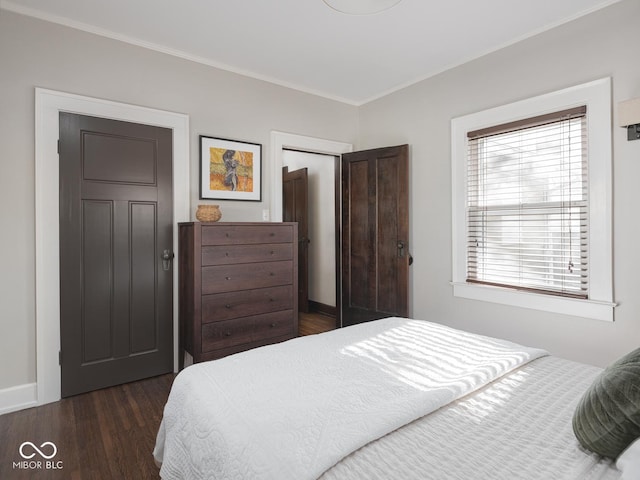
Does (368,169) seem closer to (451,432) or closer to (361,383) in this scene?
(361,383)

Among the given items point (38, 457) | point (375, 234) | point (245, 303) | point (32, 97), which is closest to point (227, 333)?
point (245, 303)

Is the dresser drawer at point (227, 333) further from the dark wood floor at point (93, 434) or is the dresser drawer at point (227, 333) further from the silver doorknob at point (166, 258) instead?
the silver doorknob at point (166, 258)

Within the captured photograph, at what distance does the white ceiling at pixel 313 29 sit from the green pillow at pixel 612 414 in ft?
7.75

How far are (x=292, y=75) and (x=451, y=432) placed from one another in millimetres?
3290

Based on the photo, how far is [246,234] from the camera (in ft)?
9.50

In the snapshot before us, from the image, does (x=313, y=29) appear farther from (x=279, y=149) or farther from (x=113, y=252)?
(x=113, y=252)

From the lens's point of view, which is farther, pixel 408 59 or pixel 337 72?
pixel 337 72

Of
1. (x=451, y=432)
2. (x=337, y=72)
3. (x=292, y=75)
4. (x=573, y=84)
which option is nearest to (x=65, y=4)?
(x=292, y=75)

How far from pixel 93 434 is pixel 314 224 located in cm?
356

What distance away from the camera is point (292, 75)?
3465mm

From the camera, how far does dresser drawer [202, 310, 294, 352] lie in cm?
274

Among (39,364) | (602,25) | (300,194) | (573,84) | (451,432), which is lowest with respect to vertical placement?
(39,364)

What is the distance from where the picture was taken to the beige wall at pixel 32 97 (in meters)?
2.38

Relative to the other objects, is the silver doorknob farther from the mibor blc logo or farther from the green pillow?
the green pillow
